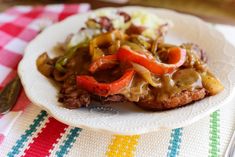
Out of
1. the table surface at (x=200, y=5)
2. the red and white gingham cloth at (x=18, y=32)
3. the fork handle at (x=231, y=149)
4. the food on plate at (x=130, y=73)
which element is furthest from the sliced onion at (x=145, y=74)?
the table surface at (x=200, y=5)

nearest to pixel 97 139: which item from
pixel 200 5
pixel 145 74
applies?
pixel 145 74

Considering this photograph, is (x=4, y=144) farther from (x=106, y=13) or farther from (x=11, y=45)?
(x=106, y=13)

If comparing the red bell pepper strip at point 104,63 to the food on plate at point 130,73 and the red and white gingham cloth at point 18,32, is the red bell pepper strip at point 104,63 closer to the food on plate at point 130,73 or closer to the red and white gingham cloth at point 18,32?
the food on plate at point 130,73

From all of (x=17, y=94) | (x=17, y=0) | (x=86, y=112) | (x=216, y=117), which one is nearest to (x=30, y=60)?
(x=17, y=94)

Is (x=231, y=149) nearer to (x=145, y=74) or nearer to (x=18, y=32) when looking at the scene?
(x=145, y=74)

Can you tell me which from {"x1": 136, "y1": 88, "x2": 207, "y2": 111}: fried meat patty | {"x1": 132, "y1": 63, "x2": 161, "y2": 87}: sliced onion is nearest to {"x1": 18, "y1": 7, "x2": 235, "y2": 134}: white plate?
{"x1": 136, "y1": 88, "x2": 207, "y2": 111}: fried meat patty

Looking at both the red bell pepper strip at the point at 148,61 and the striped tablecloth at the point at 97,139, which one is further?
the red bell pepper strip at the point at 148,61

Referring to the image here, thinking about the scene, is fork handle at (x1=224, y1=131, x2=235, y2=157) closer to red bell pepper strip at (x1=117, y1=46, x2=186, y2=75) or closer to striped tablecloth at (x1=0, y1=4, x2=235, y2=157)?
striped tablecloth at (x1=0, y1=4, x2=235, y2=157)
